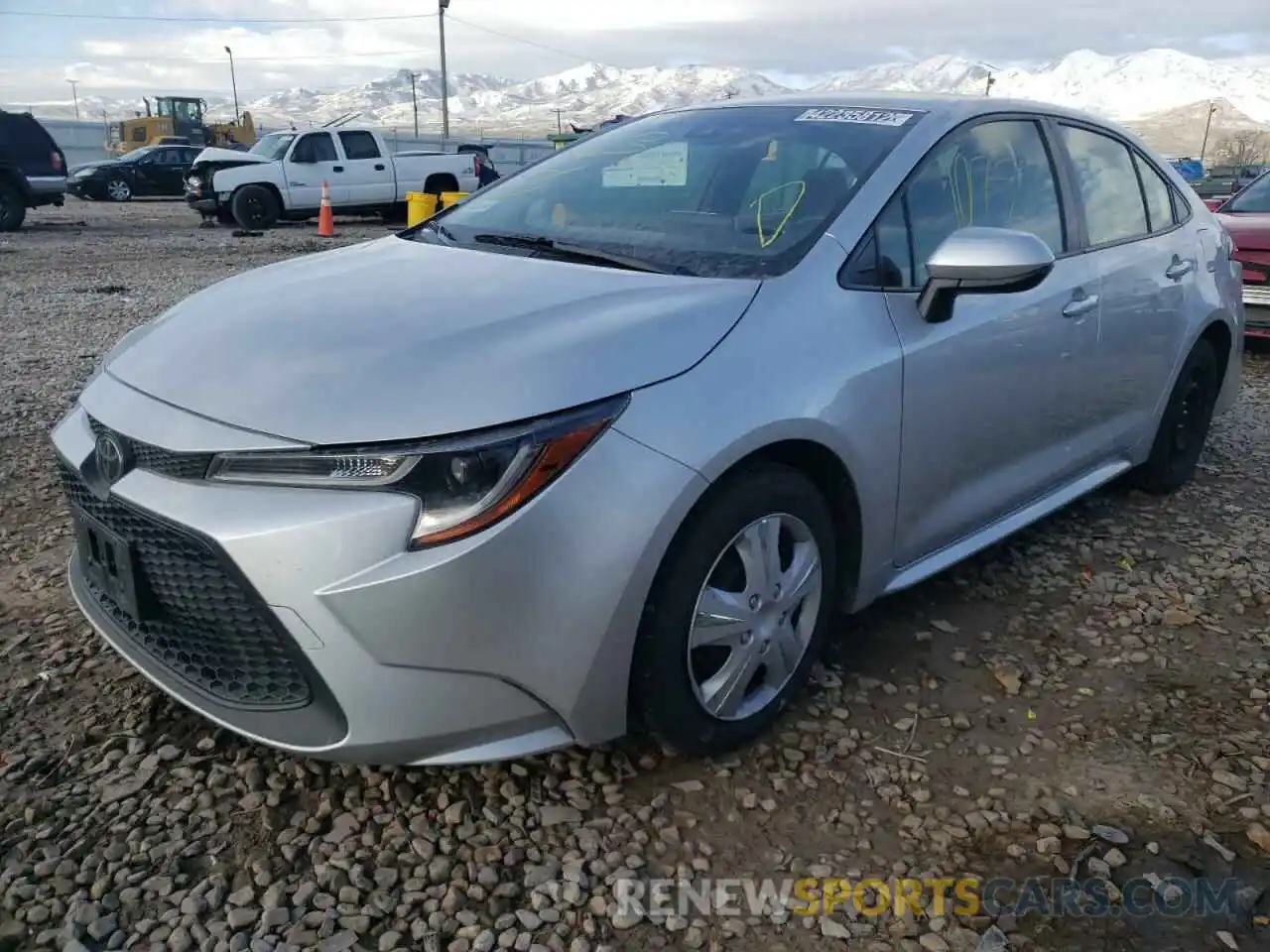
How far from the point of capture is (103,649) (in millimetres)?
2846

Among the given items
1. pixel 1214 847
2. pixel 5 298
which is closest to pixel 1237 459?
pixel 1214 847

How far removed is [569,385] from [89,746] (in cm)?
152

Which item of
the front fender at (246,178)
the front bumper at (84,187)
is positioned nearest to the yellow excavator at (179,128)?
the front bumper at (84,187)

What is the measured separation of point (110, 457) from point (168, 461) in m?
0.22

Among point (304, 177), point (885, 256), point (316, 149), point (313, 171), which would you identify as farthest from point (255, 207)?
point (885, 256)

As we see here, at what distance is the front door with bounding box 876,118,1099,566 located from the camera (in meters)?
2.68

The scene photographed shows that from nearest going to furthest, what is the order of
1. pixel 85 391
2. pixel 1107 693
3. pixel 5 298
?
1. pixel 85 391
2. pixel 1107 693
3. pixel 5 298

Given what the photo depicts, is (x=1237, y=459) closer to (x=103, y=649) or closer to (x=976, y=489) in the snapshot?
(x=976, y=489)

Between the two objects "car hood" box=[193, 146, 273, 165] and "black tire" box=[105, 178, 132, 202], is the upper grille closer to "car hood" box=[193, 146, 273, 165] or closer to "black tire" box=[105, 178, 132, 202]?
"car hood" box=[193, 146, 273, 165]

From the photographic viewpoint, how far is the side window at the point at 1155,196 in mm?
3859

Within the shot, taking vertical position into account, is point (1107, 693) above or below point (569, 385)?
below

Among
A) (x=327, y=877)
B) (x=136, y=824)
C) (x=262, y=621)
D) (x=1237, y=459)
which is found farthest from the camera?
(x=1237, y=459)

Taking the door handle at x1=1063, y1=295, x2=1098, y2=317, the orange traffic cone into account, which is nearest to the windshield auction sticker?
the door handle at x1=1063, y1=295, x2=1098, y2=317

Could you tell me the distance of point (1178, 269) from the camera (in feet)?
12.7
